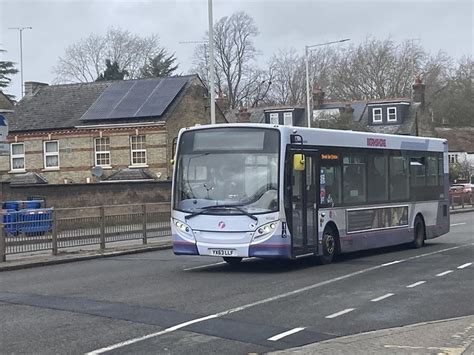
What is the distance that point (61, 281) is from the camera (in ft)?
47.2

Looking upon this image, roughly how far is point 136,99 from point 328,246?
29.1 meters

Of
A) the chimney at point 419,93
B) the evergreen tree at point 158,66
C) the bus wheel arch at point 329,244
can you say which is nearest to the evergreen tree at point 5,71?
the evergreen tree at point 158,66

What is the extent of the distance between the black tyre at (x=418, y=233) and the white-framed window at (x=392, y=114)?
149ft

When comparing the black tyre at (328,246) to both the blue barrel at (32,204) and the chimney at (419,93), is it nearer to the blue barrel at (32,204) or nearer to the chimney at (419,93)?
the blue barrel at (32,204)

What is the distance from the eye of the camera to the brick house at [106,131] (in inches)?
1625

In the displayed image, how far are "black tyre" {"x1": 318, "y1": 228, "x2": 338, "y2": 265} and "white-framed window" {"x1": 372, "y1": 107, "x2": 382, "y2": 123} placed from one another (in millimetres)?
50839

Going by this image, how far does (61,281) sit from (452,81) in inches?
2867

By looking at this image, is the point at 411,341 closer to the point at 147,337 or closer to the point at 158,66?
the point at 147,337

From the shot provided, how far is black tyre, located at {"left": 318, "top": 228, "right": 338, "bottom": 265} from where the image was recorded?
53.5ft

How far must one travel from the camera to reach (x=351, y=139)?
1759cm

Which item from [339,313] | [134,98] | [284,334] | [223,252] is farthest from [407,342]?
[134,98]

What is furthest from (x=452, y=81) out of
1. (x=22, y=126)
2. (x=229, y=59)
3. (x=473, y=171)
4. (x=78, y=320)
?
(x=78, y=320)

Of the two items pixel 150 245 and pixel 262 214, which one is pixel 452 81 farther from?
pixel 262 214

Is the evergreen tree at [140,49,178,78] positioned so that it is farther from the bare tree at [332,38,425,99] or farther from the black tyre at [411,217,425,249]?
the black tyre at [411,217,425,249]
